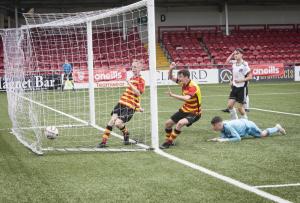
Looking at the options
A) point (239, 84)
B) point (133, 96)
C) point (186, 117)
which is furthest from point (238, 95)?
point (133, 96)

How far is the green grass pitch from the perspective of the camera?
687cm

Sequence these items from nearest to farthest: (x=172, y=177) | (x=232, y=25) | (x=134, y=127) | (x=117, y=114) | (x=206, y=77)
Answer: (x=172, y=177)
(x=117, y=114)
(x=134, y=127)
(x=206, y=77)
(x=232, y=25)

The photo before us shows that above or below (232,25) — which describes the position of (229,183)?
below

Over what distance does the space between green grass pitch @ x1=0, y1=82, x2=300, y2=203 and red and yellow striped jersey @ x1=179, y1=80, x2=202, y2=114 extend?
69 cm

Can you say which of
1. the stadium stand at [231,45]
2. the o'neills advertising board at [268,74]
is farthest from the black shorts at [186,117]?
the stadium stand at [231,45]

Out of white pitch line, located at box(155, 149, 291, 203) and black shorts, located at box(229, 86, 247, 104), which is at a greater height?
black shorts, located at box(229, 86, 247, 104)

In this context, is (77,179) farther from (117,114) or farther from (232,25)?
(232,25)

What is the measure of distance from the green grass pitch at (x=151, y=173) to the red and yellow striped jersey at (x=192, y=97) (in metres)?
0.69

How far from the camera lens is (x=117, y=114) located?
36.9 ft

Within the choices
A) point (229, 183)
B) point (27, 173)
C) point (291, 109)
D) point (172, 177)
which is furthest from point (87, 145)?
point (291, 109)

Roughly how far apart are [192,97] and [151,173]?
3174 millimetres

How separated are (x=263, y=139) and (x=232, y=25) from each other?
36.8 meters

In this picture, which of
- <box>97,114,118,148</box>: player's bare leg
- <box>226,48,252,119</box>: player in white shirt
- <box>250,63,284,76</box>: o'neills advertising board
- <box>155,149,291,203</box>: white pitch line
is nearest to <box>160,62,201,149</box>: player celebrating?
<box>155,149,291,203</box>: white pitch line

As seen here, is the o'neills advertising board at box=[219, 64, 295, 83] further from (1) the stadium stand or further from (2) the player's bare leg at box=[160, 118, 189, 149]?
(2) the player's bare leg at box=[160, 118, 189, 149]
